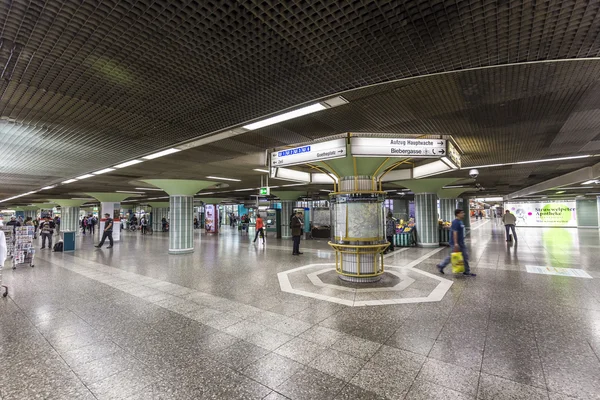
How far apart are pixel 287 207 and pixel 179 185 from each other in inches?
369

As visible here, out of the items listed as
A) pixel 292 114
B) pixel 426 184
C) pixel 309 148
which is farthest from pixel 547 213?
pixel 292 114

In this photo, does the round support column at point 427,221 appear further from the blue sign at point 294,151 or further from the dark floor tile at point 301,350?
the dark floor tile at point 301,350

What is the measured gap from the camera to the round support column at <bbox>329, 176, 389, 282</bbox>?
6.94 meters

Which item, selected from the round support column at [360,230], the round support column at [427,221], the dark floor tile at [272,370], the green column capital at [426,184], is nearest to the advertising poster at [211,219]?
the green column capital at [426,184]

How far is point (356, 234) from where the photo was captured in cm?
710

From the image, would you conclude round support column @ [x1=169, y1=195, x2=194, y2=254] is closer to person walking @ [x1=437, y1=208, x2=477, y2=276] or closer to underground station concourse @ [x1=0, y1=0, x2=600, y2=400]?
underground station concourse @ [x1=0, y1=0, x2=600, y2=400]

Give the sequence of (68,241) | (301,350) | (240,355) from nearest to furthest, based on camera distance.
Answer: (240,355), (301,350), (68,241)

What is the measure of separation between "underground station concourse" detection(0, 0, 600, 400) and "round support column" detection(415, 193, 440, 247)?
21.2 ft

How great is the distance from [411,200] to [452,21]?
31.4m

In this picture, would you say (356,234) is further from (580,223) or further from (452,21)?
(580,223)

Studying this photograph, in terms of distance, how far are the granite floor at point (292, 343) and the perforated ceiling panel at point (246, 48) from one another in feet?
10.0

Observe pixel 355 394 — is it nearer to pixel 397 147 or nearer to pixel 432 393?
pixel 432 393

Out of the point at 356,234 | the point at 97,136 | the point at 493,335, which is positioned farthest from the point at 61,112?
the point at 493,335

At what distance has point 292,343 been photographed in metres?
3.59
